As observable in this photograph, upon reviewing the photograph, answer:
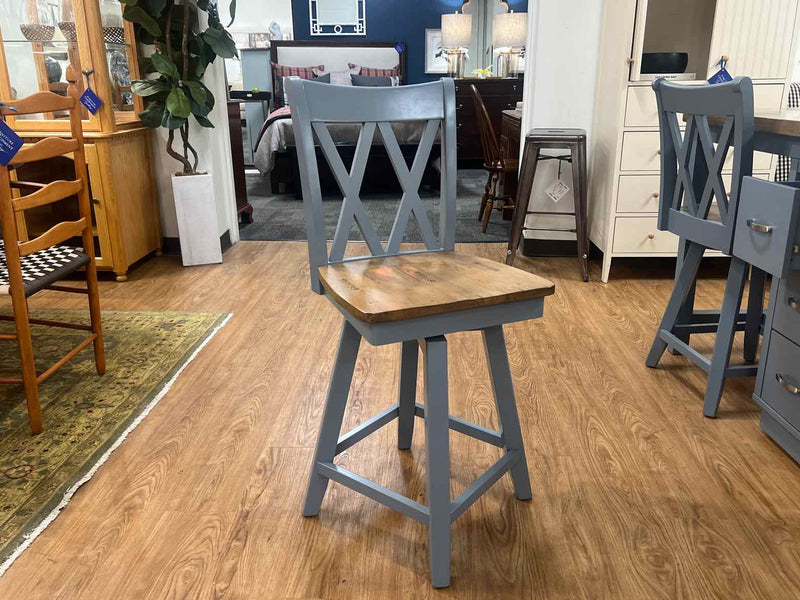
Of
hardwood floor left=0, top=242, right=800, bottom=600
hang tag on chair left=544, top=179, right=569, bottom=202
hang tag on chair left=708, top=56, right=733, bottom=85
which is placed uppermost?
hang tag on chair left=708, top=56, right=733, bottom=85

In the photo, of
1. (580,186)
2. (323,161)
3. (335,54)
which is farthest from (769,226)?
(335,54)

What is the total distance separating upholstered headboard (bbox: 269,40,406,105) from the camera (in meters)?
7.71

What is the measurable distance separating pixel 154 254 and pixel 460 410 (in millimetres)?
2352

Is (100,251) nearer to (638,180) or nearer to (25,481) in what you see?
(25,481)

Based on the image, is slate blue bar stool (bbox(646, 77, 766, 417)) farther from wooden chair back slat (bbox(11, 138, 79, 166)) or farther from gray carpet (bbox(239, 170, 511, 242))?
gray carpet (bbox(239, 170, 511, 242))

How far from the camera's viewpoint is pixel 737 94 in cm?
166

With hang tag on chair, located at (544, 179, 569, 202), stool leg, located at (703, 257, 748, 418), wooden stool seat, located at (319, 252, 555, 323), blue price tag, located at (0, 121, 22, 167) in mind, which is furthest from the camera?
hang tag on chair, located at (544, 179, 569, 202)

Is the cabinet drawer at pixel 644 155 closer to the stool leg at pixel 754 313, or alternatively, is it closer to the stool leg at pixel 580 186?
the stool leg at pixel 580 186

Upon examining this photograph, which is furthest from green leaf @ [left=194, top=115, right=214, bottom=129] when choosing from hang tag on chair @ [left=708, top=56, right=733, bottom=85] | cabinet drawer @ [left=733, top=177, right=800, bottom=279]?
cabinet drawer @ [left=733, top=177, right=800, bottom=279]

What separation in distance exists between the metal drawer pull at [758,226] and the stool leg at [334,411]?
1.01 m

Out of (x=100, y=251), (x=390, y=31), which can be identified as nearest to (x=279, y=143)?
(x=100, y=251)

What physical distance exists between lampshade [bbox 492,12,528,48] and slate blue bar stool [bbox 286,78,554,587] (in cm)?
565

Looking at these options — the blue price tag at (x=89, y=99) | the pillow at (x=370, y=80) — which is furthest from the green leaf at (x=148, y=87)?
the pillow at (x=370, y=80)

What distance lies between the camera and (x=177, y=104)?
3.16m
